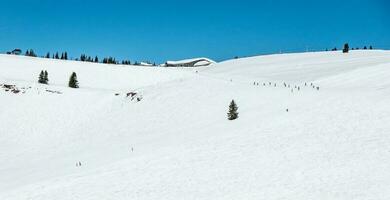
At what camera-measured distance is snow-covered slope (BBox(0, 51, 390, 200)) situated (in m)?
18.0

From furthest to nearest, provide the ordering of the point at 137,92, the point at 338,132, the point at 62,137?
the point at 137,92 < the point at 62,137 < the point at 338,132

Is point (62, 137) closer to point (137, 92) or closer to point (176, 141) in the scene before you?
point (137, 92)

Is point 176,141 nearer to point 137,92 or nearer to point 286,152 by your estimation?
point 286,152

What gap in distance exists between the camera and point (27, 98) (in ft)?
176

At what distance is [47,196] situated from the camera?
1892 cm

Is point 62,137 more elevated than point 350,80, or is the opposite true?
point 350,80

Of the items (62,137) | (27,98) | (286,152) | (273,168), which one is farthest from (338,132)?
(27,98)

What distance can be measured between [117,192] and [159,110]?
2527 centimetres

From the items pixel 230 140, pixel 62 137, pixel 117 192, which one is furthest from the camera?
pixel 62 137

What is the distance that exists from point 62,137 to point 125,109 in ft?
26.6

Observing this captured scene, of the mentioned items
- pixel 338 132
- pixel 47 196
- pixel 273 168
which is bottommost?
pixel 47 196

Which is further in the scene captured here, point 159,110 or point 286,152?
point 159,110

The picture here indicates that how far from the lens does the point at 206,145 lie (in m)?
24.6

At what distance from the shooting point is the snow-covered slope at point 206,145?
1802cm
